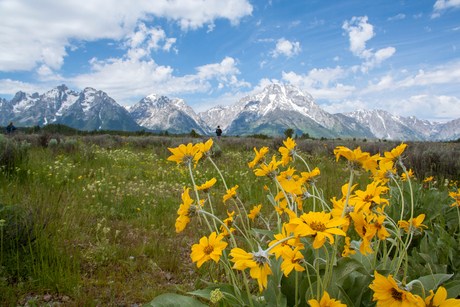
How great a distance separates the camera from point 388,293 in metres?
0.71

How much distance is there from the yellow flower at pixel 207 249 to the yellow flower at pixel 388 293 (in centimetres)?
50

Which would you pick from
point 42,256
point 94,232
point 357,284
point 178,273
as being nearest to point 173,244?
point 178,273

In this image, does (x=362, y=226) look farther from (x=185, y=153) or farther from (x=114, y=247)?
(x=114, y=247)

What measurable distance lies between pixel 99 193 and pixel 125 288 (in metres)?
2.09

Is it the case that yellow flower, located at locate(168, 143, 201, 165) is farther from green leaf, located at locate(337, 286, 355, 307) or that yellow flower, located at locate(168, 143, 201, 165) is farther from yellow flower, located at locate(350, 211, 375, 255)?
green leaf, located at locate(337, 286, 355, 307)

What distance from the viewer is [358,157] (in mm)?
893

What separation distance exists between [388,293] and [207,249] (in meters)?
0.64

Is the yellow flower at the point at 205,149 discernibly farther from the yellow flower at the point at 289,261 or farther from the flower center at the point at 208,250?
the yellow flower at the point at 289,261

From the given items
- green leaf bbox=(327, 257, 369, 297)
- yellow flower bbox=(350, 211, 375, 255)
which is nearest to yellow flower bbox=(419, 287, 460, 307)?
yellow flower bbox=(350, 211, 375, 255)

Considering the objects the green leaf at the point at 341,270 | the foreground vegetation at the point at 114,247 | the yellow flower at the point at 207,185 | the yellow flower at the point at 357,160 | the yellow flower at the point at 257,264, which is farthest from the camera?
the foreground vegetation at the point at 114,247

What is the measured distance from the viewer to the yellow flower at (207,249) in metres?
0.88

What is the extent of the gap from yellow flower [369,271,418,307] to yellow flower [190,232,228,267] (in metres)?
0.50

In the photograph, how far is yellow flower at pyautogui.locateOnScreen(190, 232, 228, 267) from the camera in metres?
0.88

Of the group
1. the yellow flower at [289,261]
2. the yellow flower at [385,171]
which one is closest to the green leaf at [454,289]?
the yellow flower at [385,171]
